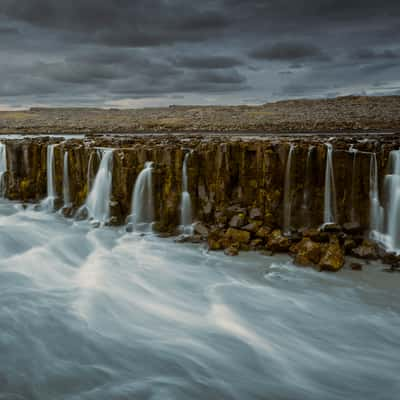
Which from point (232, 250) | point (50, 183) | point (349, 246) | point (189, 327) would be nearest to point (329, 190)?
point (349, 246)

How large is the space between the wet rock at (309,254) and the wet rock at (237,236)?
1887 millimetres

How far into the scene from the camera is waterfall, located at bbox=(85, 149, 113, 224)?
16.8 meters

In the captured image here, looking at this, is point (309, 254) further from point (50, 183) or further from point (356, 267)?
point (50, 183)

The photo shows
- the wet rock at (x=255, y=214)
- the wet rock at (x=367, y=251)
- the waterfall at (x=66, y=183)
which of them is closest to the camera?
the wet rock at (x=367, y=251)

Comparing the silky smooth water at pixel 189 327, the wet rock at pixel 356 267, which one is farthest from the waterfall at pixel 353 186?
the silky smooth water at pixel 189 327

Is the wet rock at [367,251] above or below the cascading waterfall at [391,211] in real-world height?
below

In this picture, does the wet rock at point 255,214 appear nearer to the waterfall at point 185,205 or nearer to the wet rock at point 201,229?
the wet rock at point 201,229

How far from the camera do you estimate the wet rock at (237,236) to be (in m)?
13.2

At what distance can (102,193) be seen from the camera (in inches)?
671

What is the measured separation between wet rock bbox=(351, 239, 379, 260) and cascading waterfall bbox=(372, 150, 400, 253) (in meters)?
0.98

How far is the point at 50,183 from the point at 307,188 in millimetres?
12662

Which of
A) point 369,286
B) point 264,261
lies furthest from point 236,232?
point 369,286

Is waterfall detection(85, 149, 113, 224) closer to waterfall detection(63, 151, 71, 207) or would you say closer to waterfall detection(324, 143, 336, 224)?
waterfall detection(63, 151, 71, 207)

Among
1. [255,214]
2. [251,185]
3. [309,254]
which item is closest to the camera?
[309,254]
